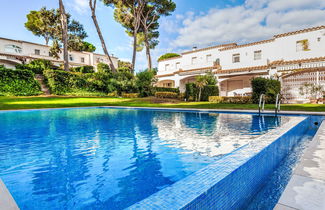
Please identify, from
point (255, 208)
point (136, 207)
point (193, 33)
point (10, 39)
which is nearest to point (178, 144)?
point (255, 208)

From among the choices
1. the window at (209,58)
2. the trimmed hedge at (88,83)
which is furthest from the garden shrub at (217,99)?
the window at (209,58)

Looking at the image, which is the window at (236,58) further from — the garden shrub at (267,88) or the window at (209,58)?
the garden shrub at (267,88)

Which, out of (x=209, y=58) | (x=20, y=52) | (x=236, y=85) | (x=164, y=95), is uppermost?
(x=20, y=52)

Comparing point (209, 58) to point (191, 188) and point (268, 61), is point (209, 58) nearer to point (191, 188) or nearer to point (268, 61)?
point (268, 61)

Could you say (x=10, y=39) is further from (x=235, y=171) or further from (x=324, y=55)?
(x=324, y=55)

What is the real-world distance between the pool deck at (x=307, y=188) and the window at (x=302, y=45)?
2075cm

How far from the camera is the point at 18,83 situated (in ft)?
60.3

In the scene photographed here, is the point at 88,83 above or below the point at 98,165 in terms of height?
above

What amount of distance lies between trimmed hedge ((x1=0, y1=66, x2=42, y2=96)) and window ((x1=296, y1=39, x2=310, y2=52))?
92.4 feet

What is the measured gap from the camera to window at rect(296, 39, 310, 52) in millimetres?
17766

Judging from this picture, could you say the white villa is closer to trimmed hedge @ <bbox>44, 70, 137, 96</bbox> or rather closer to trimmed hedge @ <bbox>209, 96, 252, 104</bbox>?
trimmed hedge @ <bbox>209, 96, 252, 104</bbox>

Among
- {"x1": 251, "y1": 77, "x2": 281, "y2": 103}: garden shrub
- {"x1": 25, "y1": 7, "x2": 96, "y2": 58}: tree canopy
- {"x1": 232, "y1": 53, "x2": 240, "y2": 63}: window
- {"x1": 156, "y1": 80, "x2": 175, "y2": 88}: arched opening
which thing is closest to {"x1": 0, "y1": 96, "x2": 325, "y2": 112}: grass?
{"x1": 251, "y1": 77, "x2": 281, "y2": 103}: garden shrub

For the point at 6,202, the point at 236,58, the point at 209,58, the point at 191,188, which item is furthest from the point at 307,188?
the point at 209,58

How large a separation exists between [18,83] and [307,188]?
77.9 feet
